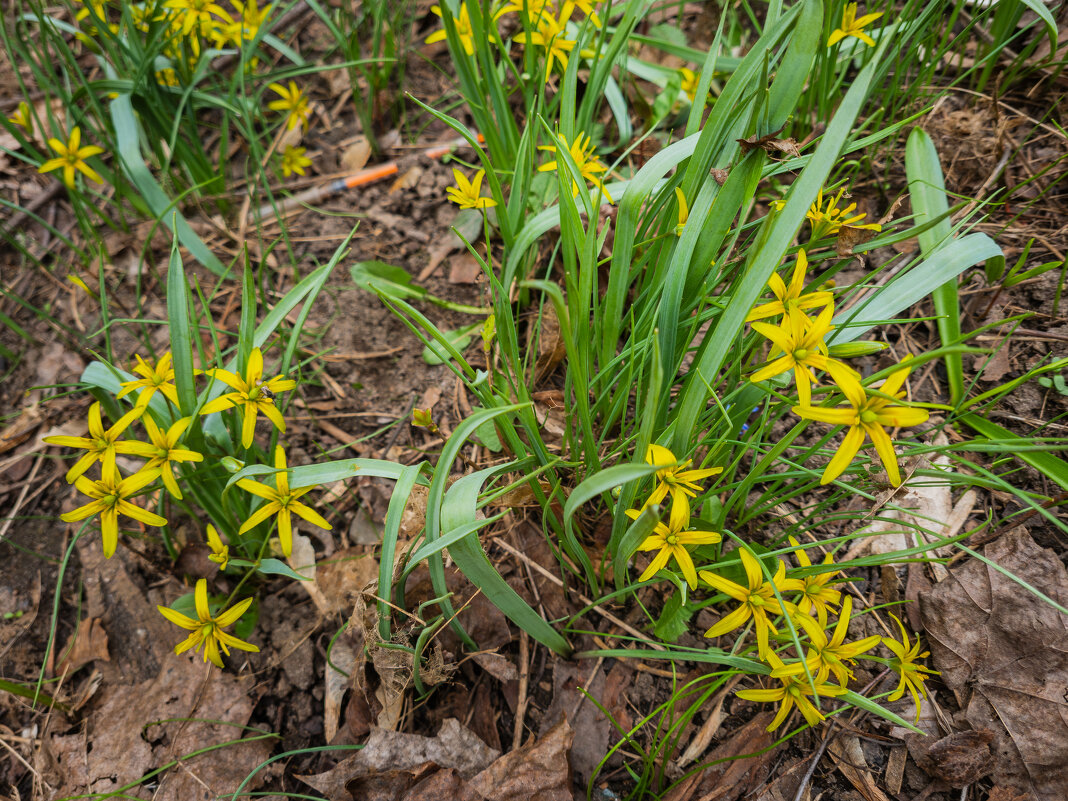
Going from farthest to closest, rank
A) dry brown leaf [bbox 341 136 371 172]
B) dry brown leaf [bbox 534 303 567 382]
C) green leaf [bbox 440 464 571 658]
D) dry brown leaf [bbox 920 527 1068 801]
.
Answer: dry brown leaf [bbox 341 136 371 172] → dry brown leaf [bbox 534 303 567 382] → dry brown leaf [bbox 920 527 1068 801] → green leaf [bbox 440 464 571 658]

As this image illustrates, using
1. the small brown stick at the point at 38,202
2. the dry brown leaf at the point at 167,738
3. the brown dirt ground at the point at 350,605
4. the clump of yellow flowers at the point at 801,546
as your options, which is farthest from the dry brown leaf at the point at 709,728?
the small brown stick at the point at 38,202

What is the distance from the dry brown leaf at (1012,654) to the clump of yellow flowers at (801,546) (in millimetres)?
124

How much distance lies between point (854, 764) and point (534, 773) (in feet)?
2.12

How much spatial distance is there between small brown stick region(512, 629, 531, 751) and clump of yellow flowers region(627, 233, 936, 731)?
42 cm

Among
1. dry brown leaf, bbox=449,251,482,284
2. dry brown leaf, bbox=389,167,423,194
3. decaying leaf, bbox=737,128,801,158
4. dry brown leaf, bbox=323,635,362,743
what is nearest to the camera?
decaying leaf, bbox=737,128,801,158

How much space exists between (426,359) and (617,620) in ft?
3.15

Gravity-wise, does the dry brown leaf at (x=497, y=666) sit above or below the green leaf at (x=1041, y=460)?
below

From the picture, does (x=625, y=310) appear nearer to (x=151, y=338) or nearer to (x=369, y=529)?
(x=369, y=529)

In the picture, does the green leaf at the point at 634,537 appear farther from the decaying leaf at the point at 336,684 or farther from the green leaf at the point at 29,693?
the green leaf at the point at 29,693

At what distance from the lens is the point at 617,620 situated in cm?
134

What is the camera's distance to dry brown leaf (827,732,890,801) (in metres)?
1.15

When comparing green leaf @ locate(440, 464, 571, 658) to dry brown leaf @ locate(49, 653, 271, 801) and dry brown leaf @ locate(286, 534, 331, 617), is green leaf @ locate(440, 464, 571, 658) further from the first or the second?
Answer: dry brown leaf @ locate(49, 653, 271, 801)

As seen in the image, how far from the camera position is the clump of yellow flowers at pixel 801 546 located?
2.68 ft

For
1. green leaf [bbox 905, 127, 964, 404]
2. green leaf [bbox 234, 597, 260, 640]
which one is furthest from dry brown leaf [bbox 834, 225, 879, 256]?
green leaf [bbox 234, 597, 260, 640]
